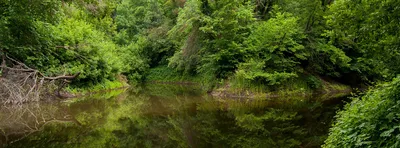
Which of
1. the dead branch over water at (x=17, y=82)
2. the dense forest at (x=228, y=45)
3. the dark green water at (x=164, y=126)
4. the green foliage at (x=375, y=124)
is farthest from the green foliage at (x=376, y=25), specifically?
the dead branch over water at (x=17, y=82)

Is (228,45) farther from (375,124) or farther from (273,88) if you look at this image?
(375,124)

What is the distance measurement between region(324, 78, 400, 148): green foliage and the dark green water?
2.15 meters

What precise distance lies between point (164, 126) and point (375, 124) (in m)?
6.09

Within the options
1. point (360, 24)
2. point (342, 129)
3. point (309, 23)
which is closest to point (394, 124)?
point (342, 129)

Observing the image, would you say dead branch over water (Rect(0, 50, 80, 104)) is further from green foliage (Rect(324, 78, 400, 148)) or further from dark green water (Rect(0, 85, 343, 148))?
green foliage (Rect(324, 78, 400, 148))

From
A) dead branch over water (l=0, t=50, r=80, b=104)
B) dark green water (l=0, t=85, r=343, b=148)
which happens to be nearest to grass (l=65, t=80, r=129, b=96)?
dark green water (l=0, t=85, r=343, b=148)

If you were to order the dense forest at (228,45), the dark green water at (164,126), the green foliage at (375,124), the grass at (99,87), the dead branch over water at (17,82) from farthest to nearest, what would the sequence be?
the grass at (99,87), the dead branch over water at (17,82), the dense forest at (228,45), the dark green water at (164,126), the green foliage at (375,124)

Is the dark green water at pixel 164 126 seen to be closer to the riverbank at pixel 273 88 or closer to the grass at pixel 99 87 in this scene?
the riverbank at pixel 273 88

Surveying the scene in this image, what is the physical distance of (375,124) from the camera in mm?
4219

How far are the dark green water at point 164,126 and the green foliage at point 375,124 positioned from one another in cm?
215

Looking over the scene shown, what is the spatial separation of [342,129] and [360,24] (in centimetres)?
575

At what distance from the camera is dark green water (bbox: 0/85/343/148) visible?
7.25m

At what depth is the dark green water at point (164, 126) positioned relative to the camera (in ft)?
23.8

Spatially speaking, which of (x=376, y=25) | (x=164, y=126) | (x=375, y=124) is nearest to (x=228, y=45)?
(x=164, y=126)
